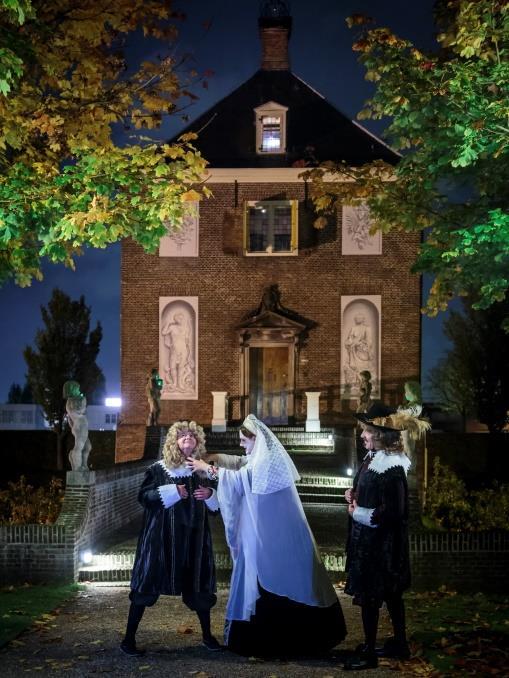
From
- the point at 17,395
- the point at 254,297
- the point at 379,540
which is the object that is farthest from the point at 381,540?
the point at 17,395

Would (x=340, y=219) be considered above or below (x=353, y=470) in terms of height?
above

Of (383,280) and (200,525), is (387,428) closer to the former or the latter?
(200,525)

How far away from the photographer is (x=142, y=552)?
6875 millimetres

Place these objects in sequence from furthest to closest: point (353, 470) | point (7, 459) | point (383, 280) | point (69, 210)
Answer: point (7, 459)
point (383, 280)
point (353, 470)
point (69, 210)

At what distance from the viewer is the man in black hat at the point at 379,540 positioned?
6.62 meters

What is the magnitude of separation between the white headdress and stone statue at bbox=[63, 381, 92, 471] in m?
5.07

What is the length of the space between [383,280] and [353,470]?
879cm

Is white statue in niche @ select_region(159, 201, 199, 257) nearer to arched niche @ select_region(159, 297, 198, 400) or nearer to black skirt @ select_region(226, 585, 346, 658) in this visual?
arched niche @ select_region(159, 297, 198, 400)

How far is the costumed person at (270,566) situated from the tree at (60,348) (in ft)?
86.7

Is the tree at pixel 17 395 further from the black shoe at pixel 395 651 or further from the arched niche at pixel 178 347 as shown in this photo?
the black shoe at pixel 395 651

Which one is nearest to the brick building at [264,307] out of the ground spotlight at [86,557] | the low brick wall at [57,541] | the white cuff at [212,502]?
the low brick wall at [57,541]

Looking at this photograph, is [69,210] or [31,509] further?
[31,509]

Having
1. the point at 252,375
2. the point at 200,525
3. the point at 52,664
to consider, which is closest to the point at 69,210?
the point at 200,525

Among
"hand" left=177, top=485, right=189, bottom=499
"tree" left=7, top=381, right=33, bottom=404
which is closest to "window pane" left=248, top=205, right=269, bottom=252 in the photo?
"hand" left=177, top=485, right=189, bottom=499
